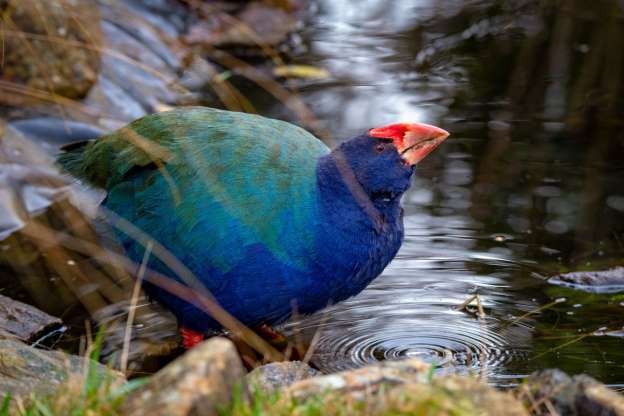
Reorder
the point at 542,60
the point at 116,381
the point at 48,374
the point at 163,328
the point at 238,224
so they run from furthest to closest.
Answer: the point at 542,60
the point at 163,328
the point at 238,224
the point at 48,374
the point at 116,381

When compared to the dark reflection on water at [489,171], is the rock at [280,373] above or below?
above

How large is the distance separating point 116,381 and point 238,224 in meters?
0.89

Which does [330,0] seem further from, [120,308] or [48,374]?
[48,374]

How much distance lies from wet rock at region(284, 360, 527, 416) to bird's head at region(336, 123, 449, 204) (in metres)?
1.13

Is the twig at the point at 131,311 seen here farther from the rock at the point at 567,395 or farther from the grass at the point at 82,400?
the rock at the point at 567,395

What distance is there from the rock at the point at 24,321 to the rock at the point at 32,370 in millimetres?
656

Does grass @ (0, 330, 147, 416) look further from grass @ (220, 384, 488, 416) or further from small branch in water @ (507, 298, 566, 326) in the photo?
small branch in water @ (507, 298, 566, 326)

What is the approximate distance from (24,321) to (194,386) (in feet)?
6.53

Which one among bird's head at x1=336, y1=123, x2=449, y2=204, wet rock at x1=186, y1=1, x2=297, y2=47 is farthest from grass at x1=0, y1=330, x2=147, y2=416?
wet rock at x1=186, y1=1, x2=297, y2=47

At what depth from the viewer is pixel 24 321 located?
13.8ft

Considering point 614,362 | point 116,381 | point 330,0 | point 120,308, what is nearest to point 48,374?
point 116,381

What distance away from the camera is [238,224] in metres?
3.69

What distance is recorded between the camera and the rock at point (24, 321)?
13.5ft

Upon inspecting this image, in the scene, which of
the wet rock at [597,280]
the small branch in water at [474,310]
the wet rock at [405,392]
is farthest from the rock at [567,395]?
the wet rock at [597,280]
